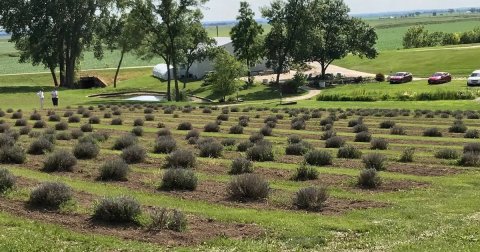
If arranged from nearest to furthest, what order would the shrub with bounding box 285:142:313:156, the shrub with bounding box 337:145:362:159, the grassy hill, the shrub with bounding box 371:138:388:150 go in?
1. the shrub with bounding box 337:145:362:159
2. the shrub with bounding box 285:142:313:156
3. the shrub with bounding box 371:138:388:150
4. the grassy hill

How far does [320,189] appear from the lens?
14.9 metres

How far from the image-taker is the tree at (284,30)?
8281cm

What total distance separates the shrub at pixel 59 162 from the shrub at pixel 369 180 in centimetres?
989

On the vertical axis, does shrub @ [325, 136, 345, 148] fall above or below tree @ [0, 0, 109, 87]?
below

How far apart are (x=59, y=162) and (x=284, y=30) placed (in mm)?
68667

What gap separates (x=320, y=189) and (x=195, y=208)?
3367 millimetres

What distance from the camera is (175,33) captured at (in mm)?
70000

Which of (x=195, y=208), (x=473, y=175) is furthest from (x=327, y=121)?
(x=195, y=208)

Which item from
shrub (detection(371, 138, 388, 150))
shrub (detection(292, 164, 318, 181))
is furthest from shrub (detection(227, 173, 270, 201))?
shrub (detection(371, 138, 388, 150))

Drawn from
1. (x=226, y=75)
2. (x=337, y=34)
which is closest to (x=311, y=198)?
(x=226, y=75)

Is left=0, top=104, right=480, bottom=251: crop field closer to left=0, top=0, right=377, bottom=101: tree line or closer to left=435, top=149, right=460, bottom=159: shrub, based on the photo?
left=435, top=149, right=460, bottom=159: shrub

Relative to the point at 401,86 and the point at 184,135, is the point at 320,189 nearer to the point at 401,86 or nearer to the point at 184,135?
the point at 184,135

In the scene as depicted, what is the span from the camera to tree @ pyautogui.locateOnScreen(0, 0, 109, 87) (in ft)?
265

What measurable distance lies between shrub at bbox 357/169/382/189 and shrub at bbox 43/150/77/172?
9.89m
